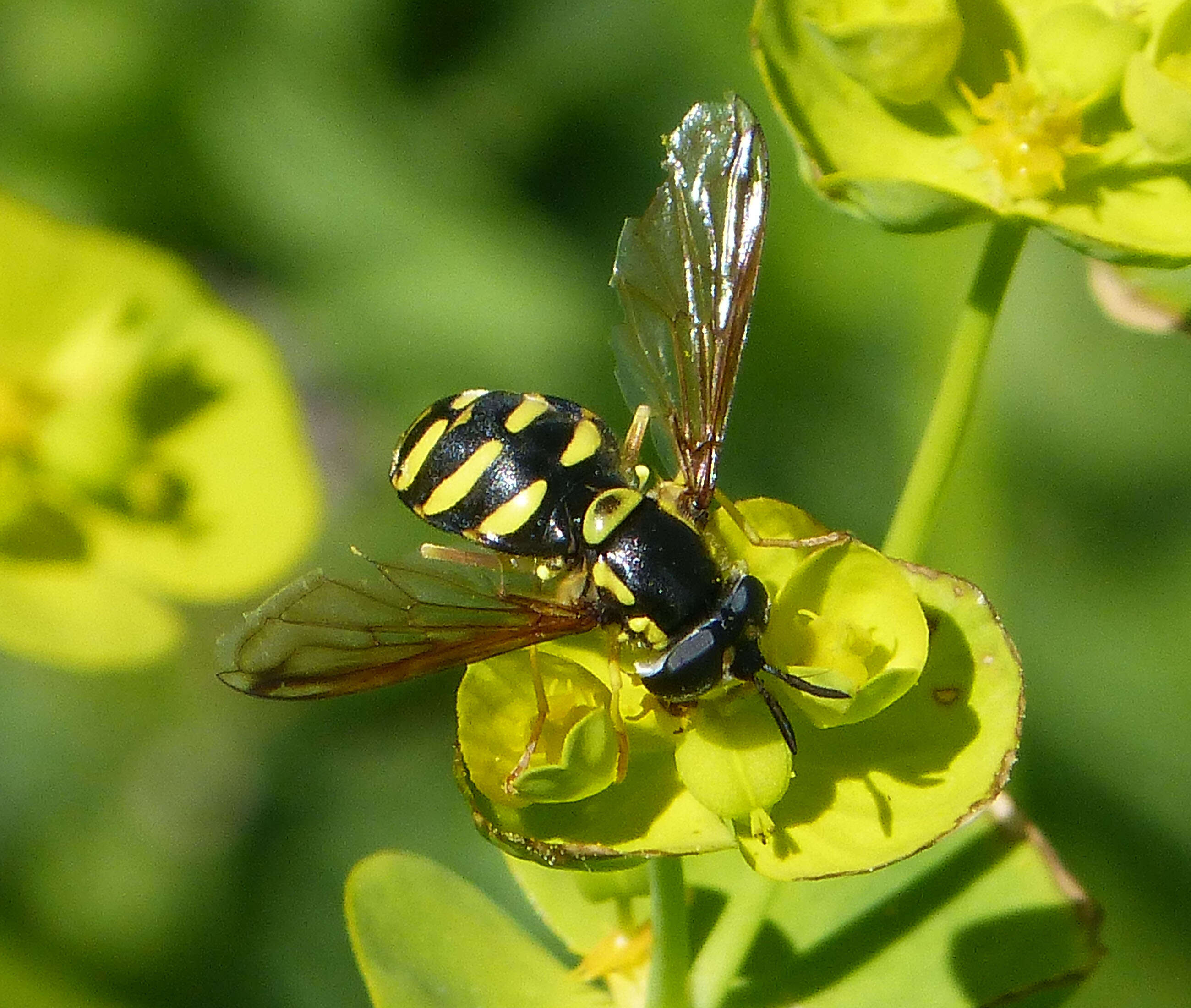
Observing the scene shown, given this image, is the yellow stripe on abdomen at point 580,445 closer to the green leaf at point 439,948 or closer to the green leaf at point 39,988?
the green leaf at point 439,948

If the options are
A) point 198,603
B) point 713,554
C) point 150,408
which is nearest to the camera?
point 713,554

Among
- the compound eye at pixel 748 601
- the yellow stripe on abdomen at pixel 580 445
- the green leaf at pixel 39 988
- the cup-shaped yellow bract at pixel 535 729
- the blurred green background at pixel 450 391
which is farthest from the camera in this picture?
the blurred green background at pixel 450 391

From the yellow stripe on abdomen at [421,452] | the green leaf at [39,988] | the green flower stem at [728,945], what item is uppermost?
the yellow stripe on abdomen at [421,452]

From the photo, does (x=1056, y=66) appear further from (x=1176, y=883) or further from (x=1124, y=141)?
(x=1176, y=883)

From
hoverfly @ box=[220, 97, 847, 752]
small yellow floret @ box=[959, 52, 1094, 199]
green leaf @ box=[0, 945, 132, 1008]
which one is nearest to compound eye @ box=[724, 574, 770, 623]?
hoverfly @ box=[220, 97, 847, 752]

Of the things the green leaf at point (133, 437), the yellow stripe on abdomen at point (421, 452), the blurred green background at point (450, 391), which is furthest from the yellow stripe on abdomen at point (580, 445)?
the blurred green background at point (450, 391)

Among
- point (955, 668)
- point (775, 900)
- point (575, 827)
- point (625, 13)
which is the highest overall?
point (625, 13)

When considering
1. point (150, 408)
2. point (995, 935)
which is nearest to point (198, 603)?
point (150, 408)

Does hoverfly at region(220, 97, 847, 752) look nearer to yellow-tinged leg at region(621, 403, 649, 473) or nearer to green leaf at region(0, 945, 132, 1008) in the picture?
yellow-tinged leg at region(621, 403, 649, 473)
